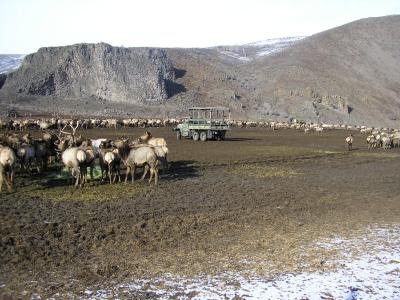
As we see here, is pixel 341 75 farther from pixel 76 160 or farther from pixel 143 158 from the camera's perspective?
pixel 76 160

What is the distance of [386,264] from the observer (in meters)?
9.38

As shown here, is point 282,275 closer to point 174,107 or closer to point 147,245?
point 147,245

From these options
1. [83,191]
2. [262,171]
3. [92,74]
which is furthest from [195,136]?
[92,74]

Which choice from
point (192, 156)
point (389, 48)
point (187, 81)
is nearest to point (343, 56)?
point (389, 48)

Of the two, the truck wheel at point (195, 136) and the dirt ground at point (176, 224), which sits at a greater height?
the truck wheel at point (195, 136)

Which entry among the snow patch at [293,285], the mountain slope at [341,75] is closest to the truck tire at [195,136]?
the snow patch at [293,285]

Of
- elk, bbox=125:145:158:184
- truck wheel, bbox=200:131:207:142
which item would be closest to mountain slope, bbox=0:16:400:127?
truck wheel, bbox=200:131:207:142

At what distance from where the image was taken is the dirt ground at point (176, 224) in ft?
29.1

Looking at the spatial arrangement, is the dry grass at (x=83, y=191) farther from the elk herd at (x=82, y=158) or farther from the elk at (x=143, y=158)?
the elk at (x=143, y=158)

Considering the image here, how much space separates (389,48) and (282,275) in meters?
164

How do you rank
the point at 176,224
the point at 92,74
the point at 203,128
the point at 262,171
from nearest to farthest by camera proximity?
the point at 176,224, the point at 262,171, the point at 203,128, the point at 92,74

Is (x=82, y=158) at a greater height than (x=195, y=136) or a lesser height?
lesser

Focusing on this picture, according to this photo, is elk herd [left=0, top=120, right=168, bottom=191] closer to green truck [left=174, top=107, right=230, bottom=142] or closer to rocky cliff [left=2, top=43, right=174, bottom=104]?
green truck [left=174, top=107, right=230, bottom=142]

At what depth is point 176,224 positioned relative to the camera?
12.2 metres
